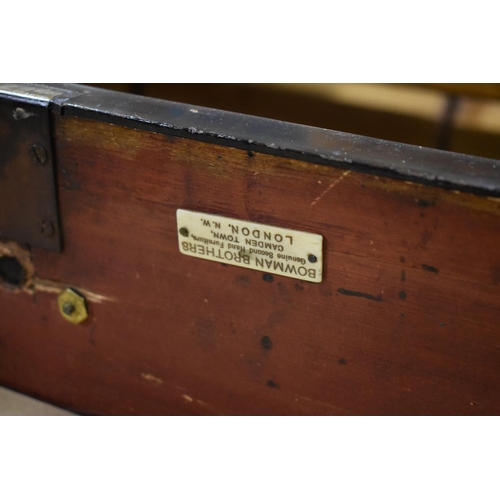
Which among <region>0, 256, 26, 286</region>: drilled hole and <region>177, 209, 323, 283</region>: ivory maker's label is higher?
<region>177, 209, 323, 283</region>: ivory maker's label

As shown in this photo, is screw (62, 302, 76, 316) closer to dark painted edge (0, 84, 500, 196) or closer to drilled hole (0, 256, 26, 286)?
drilled hole (0, 256, 26, 286)

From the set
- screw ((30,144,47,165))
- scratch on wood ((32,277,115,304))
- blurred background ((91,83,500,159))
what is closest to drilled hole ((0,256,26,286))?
scratch on wood ((32,277,115,304))

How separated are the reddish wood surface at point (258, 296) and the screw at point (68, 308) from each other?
0.03 metres

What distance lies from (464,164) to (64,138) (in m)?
0.50

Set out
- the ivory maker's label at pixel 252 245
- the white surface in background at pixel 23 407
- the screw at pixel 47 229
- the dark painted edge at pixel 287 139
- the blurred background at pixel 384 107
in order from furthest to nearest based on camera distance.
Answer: the blurred background at pixel 384 107 < the white surface in background at pixel 23 407 < the screw at pixel 47 229 < the ivory maker's label at pixel 252 245 < the dark painted edge at pixel 287 139

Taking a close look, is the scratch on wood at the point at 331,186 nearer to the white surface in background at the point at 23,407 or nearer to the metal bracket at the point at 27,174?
the metal bracket at the point at 27,174

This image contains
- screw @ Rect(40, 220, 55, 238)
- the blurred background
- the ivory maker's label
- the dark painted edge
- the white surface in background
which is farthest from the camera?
the blurred background

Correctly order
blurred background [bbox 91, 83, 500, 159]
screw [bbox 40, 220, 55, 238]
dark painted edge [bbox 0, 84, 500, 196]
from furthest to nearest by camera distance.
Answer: blurred background [bbox 91, 83, 500, 159], screw [bbox 40, 220, 55, 238], dark painted edge [bbox 0, 84, 500, 196]

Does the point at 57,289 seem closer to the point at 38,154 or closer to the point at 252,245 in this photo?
the point at 38,154

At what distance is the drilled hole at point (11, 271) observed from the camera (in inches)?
43.2

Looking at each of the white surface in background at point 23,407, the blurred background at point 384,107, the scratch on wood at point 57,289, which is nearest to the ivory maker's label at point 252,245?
the scratch on wood at point 57,289

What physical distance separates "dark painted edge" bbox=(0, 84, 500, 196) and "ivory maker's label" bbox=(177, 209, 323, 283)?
105mm

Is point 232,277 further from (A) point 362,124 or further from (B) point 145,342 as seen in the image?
(A) point 362,124

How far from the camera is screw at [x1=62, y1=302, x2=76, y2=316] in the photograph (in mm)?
1079
